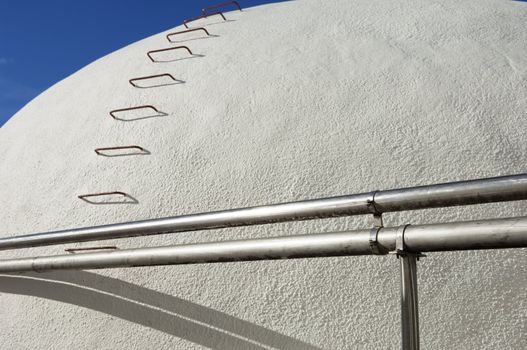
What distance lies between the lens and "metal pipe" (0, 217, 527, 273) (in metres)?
2.37

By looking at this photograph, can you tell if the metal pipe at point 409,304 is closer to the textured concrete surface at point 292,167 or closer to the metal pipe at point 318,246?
the metal pipe at point 318,246

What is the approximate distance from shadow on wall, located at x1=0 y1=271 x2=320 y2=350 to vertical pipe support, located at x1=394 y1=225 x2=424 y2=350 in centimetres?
86

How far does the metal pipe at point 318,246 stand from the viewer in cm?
237

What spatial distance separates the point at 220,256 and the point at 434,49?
2.40 m

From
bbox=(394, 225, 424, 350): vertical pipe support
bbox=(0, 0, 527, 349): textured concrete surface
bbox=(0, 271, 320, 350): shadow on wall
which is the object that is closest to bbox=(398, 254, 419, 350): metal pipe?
bbox=(394, 225, 424, 350): vertical pipe support

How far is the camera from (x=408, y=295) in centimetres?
269

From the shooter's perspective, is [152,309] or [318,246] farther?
[152,309]

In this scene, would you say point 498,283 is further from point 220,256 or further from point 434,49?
point 434,49

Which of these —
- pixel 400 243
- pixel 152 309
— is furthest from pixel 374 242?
pixel 152 309

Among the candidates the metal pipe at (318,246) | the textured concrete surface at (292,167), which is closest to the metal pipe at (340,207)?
the metal pipe at (318,246)

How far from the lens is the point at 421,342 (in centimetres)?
327

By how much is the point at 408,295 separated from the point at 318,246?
1.33ft

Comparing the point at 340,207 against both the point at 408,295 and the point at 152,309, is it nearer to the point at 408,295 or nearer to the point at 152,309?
the point at 408,295

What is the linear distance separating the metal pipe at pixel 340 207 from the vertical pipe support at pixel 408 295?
17 cm
